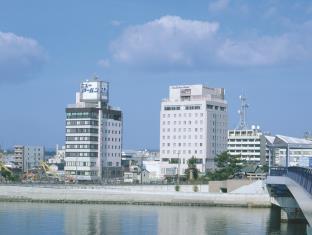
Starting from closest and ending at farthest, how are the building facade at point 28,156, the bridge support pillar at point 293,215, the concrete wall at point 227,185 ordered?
the bridge support pillar at point 293,215 < the concrete wall at point 227,185 < the building facade at point 28,156

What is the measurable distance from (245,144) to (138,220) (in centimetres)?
6884

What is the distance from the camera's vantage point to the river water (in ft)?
135

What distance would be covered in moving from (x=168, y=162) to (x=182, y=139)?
4381 mm

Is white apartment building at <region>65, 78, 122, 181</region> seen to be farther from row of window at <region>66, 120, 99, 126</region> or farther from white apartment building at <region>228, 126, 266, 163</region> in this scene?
white apartment building at <region>228, 126, 266, 163</region>

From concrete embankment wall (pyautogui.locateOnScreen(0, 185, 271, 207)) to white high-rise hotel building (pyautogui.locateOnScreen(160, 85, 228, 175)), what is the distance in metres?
32.9

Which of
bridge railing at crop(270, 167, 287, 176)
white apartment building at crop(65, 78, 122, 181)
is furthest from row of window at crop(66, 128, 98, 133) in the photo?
bridge railing at crop(270, 167, 287, 176)

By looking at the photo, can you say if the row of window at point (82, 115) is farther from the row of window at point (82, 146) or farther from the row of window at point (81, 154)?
the row of window at point (81, 154)

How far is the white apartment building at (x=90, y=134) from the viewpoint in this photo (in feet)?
311

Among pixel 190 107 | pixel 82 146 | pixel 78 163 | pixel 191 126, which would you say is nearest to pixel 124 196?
pixel 82 146

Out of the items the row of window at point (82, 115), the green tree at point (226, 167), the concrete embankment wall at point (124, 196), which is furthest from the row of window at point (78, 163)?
the concrete embankment wall at point (124, 196)

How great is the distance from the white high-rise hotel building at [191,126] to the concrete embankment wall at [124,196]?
32906 millimetres

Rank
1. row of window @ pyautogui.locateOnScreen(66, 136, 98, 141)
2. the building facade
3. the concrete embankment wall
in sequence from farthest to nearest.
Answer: the building facade
row of window @ pyautogui.locateOnScreen(66, 136, 98, 141)
the concrete embankment wall

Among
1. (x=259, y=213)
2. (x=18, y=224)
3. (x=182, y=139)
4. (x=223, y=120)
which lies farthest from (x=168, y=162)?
(x=18, y=224)

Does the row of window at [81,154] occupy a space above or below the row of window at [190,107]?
below
